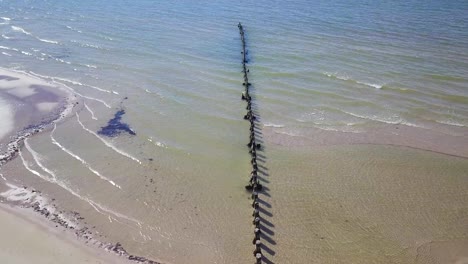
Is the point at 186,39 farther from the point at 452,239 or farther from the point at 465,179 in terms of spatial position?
the point at 452,239

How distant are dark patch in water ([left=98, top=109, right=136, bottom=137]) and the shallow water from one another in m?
0.32

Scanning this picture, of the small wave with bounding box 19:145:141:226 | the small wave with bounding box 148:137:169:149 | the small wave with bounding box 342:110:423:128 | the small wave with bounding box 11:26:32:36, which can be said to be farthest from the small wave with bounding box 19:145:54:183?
the small wave with bounding box 11:26:32:36

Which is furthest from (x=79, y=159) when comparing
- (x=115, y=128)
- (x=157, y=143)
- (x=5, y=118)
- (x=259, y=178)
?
(x=259, y=178)

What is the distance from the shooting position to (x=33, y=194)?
47.2 feet

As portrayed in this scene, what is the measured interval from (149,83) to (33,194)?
34.3 ft

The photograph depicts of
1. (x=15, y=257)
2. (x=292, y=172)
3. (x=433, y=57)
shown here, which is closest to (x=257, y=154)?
(x=292, y=172)

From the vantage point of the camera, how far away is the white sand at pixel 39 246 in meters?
11.7

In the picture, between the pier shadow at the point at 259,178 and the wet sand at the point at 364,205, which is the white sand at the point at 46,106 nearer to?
the pier shadow at the point at 259,178

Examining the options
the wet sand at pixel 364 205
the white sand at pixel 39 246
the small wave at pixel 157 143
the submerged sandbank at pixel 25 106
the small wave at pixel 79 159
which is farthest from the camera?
the submerged sandbank at pixel 25 106

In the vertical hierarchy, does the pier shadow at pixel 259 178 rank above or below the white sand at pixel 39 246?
above

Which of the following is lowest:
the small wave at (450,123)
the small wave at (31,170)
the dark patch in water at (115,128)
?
the small wave at (31,170)

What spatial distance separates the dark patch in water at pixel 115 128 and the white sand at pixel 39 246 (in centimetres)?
575

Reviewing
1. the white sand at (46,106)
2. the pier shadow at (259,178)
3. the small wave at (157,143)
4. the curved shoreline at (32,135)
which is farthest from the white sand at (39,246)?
the white sand at (46,106)

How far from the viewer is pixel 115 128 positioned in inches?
739
